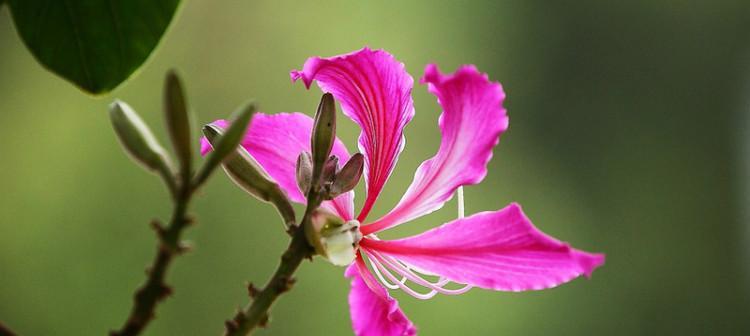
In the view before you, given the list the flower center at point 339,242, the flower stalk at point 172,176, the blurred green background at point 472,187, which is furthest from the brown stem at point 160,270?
the blurred green background at point 472,187

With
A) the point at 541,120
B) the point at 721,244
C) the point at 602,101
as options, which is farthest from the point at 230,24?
the point at 721,244

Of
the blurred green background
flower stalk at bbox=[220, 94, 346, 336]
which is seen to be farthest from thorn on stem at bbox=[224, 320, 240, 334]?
the blurred green background

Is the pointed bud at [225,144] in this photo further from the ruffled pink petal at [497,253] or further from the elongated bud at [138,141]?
the ruffled pink petal at [497,253]

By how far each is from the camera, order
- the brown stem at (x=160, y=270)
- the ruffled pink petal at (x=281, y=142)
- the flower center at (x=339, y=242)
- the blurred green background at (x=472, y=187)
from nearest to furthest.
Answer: the brown stem at (x=160, y=270), the flower center at (x=339, y=242), the ruffled pink petal at (x=281, y=142), the blurred green background at (x=472, y=187)

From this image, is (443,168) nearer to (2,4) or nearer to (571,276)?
(571,276)

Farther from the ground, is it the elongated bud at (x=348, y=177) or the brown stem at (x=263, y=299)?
the elongated bud at (x=348, y=177)

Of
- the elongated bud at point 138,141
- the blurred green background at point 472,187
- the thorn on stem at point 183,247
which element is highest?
the elongated bud at point 138,141
